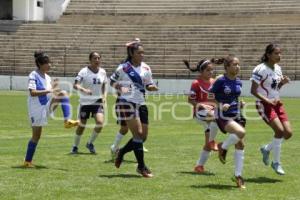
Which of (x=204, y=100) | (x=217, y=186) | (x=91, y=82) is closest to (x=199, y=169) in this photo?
(x=217, y=186)

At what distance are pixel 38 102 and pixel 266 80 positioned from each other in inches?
149

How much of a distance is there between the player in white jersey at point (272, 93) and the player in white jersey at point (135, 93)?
1.65 meters

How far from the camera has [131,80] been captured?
33.4 ft

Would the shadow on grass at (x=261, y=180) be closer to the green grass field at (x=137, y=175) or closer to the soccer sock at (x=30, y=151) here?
the green grass field at (x=137, y=175)

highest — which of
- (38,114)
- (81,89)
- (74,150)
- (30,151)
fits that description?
(81,89)

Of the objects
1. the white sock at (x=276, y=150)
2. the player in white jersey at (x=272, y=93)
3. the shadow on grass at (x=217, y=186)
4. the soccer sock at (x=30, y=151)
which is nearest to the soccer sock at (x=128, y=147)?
the shadow on grass at (x=217, y=186)

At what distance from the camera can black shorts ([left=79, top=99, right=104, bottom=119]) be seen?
1338 cm

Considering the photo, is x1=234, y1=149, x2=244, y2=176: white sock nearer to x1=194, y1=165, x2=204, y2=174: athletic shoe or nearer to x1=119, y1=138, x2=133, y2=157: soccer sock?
x1=194, y1=165, x2=204, y2=174: athletic shoe

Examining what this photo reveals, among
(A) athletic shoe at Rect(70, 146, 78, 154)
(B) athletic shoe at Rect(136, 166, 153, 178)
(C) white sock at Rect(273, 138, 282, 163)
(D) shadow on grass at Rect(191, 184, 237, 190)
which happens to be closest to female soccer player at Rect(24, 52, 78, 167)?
(B) athletic shoe at Rect(136, 166, 153, 178)

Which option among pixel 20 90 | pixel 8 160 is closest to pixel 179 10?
pixel 20 90

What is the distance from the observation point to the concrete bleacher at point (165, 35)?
45.7m

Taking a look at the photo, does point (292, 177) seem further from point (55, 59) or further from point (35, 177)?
point (55, 59)

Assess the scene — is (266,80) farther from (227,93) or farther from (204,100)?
(204,100)

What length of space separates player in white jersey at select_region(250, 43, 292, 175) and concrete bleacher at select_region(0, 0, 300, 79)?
32.5 metres
